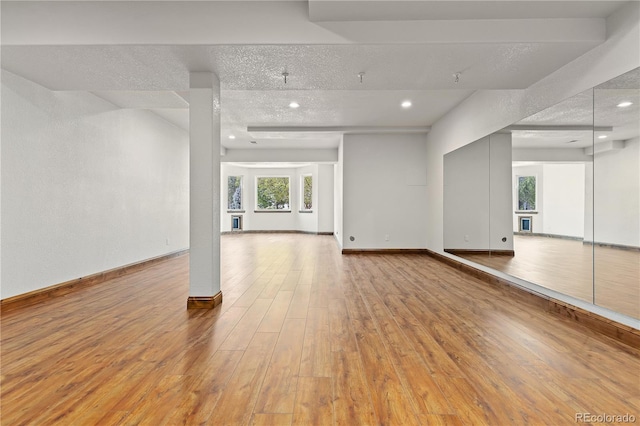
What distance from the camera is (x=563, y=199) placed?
3256 mm

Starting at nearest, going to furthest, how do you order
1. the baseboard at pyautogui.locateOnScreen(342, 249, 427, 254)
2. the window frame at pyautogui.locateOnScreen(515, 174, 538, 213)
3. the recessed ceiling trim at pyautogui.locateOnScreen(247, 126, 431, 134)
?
the window frame at pyautogui.locateOnScreen(515, 174, 538, 213)
the recessed ceiling trim at pyautogui.locateOnScreen(247, 126, 431, 134)
the baseboard at pyautogui.locateOnScreen(342, 249, 427, 254)

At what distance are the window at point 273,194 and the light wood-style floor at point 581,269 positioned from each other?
983cm

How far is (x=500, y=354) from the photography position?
7.04 feet

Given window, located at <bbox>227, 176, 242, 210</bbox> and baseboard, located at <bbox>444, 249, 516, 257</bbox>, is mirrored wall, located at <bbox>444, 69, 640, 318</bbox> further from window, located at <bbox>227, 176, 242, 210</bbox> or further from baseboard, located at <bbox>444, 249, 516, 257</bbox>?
window, located at <bbox>227, 176, 242, 210</bbox>

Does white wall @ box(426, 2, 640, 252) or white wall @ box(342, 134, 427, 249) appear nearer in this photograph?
white wall @ box(426, 2, 640, 252)

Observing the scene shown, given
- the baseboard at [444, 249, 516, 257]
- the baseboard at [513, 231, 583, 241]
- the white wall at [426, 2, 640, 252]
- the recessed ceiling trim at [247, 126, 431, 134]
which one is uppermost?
the recessed ceiling trim at [247, 126, 431, 134]

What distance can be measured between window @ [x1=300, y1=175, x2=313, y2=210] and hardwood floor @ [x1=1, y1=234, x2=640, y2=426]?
30.1 feet

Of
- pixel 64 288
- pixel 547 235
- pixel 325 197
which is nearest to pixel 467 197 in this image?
pixel 547 235

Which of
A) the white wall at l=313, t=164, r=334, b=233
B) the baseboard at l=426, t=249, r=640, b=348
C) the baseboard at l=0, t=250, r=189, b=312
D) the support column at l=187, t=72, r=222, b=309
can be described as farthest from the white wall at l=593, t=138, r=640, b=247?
the white wall at l=313, t=164, r=334, b=233

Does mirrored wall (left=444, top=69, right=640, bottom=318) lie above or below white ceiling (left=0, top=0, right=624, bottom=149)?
below

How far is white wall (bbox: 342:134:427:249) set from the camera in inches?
278

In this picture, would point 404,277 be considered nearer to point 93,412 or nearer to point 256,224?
point 93,412

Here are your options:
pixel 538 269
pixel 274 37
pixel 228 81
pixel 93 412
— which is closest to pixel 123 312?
pixel 93 412

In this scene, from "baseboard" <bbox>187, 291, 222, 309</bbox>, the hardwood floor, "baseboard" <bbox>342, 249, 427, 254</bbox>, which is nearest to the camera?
the hardwood floor
